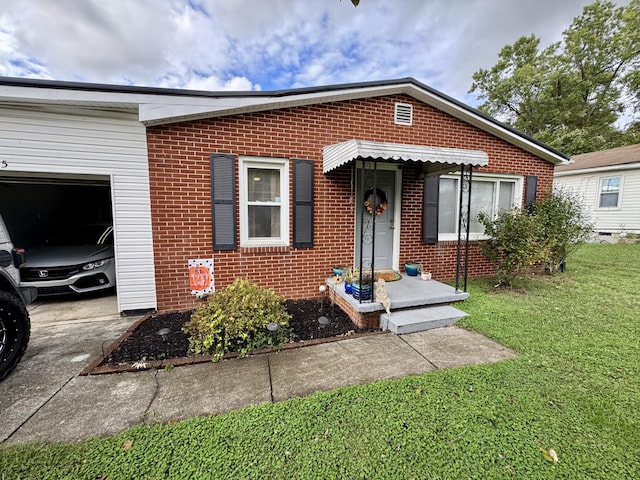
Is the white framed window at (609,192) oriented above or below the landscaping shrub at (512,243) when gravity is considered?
above

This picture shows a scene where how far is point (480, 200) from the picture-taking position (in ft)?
20.6

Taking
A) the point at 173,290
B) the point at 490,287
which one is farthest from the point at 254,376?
the point at 490,287

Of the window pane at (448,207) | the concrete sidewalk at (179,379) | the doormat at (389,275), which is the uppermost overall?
the window pane at (448,207)

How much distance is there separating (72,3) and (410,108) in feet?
21.7

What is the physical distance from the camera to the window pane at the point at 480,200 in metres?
6.21

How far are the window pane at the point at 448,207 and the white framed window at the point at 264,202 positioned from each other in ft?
11.3

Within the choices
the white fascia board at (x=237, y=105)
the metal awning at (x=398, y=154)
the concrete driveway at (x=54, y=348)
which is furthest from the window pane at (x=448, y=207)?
the concrete driveway at (x=54, y=348)

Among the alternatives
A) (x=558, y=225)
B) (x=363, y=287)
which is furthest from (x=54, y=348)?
(x=558, y=225)

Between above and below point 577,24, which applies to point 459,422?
below

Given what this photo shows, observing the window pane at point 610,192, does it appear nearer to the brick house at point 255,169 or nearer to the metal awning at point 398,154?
the brick house at point 255,169

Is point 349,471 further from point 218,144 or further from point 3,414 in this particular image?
point 218,144

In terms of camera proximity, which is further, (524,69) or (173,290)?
(524,69)

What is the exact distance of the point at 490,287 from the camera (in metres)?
5.61

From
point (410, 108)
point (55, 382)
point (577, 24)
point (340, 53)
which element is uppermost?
point (577, 24)
